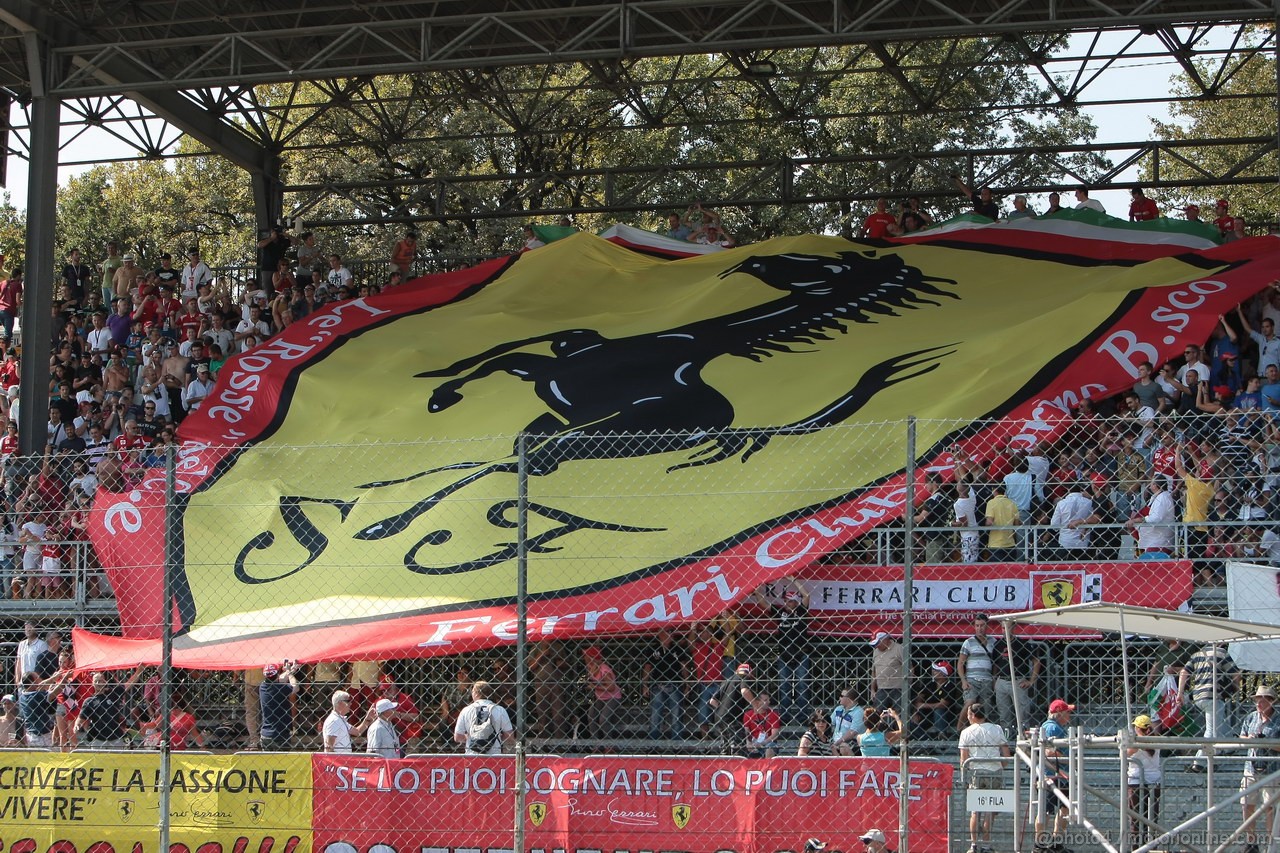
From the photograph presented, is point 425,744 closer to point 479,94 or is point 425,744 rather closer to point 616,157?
point 479,94

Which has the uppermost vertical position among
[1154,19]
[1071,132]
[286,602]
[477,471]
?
[1071,132]

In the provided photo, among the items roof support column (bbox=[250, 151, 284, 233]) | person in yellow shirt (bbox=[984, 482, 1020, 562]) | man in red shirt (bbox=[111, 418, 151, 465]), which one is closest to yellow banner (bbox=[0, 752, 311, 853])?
person in yellow shirt (bbox=[984, 482, 1020, 562])

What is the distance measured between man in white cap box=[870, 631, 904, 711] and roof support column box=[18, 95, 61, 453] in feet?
37.6

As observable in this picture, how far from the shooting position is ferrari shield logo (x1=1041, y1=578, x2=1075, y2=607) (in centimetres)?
1294

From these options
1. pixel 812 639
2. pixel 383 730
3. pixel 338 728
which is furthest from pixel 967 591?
pixel 338 728

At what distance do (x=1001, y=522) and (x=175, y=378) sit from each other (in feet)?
36.2

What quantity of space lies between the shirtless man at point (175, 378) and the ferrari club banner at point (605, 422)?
74.1 inches

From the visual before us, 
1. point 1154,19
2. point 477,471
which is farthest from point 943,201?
point 477,471

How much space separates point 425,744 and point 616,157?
90.7ft

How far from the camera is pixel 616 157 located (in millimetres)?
39188

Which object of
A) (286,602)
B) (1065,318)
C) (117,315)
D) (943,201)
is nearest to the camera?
(286,602)

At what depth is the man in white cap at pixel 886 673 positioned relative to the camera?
41.8 ft

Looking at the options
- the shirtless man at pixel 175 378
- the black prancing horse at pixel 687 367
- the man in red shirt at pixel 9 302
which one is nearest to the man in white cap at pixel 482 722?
the black prancing horse at pixel 687 367

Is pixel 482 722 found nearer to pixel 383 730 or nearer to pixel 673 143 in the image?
pixel 383 730
